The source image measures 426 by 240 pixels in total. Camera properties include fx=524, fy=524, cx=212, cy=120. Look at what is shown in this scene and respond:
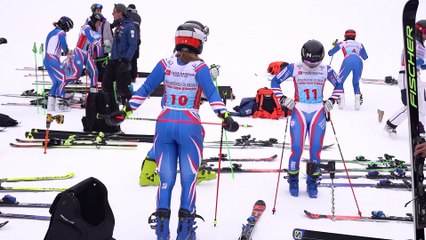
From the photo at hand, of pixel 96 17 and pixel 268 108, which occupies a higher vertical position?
pixel 96 17

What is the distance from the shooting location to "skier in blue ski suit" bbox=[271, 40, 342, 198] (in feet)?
21.7

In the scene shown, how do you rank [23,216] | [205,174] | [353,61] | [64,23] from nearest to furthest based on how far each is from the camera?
[23,216] → [205,174] → [64,23] → [353,61]

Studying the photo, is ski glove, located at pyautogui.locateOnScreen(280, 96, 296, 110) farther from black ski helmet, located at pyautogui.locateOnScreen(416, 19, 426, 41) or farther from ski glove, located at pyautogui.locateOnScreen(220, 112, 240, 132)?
black ski helmet, located at pyautogui.locateOnScreen(416, 19, 426, 41)

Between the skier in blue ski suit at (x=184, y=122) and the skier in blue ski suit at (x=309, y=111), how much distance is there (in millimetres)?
1856

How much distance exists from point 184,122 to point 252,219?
1358 mm

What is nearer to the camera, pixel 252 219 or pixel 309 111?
pixel 252 219

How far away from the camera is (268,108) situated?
11984mm

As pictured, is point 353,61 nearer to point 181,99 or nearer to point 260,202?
point 260,202

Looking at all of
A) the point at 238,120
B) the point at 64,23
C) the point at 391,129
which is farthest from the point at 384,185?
the point at 64,23

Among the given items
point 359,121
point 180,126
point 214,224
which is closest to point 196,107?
point 180,126

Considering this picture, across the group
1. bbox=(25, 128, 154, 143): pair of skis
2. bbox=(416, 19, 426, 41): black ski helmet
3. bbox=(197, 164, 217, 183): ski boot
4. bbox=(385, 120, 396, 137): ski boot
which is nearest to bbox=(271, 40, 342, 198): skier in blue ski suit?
bbox=(197, 164, 217, 183): ski boot

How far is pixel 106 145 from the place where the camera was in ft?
29.0

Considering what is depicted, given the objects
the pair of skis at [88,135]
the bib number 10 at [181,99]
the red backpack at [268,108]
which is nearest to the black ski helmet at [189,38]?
the bib number 10 at [181,99]

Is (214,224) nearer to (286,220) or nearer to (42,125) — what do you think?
(286,220)
